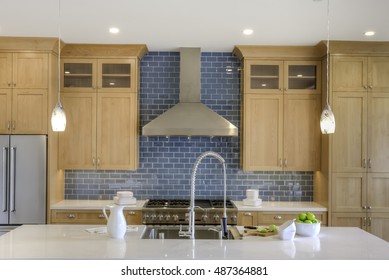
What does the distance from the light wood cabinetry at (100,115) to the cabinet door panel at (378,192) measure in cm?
282

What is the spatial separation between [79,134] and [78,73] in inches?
29.5

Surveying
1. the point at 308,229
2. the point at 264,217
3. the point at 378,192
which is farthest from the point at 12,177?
the point at 378,192

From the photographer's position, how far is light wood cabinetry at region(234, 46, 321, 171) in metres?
5.28

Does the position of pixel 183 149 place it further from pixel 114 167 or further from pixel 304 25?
pixel 304 25

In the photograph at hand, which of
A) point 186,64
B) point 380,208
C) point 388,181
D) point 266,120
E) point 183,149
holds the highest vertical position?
point 186,64

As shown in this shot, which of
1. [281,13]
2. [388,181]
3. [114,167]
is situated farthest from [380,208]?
[114,167]

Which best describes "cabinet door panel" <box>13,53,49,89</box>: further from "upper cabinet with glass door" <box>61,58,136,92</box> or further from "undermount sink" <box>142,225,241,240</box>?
"undermount sink" <box>142,225,241,240</box>

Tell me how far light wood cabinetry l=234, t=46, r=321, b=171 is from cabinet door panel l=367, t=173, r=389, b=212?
0.69 m

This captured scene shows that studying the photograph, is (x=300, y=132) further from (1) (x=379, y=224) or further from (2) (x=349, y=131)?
(1) (x=379, y=224)

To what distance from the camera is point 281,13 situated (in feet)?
13.1

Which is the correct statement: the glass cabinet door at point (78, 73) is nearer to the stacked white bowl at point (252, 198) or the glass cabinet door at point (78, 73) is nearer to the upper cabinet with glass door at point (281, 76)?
the upper cabinet with glass door at point (281, 76)

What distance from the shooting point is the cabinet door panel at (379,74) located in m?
5.00

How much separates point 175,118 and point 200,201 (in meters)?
1.16

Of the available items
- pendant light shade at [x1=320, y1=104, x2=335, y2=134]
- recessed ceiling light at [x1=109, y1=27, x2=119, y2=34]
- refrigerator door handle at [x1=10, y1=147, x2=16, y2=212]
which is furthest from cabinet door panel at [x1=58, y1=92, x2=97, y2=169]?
pendant light shade at [x1=320, y1=104, x2=335, y2=134]
